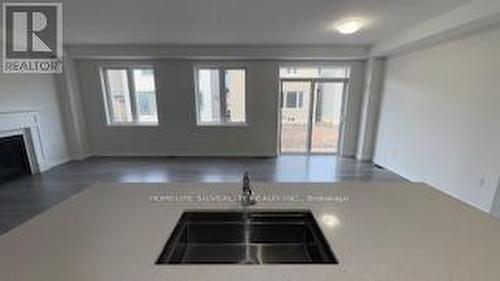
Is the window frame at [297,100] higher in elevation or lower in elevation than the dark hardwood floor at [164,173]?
higher

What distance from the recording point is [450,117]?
12.5 ft

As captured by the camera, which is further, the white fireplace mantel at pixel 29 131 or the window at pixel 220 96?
the window at pixel 220 96

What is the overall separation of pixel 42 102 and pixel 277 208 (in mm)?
5892

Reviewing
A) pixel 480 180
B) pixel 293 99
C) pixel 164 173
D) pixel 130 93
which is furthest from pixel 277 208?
pixel 130 93

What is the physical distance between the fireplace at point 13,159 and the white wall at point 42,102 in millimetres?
417

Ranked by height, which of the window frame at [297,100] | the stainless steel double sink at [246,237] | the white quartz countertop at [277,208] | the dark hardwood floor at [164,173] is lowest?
the dark hardwood floor at [164,173]

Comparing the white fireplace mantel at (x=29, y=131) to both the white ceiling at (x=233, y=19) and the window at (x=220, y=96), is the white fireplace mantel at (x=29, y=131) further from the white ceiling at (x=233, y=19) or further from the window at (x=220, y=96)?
the window at (x=220, y=96)

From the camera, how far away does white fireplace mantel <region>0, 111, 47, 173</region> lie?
444 centimetres

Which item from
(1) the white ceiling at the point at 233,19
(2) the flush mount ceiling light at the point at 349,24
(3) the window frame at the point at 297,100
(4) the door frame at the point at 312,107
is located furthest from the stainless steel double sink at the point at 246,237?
(3) the window frame at the point at 297,100

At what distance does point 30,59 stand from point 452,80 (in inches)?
277

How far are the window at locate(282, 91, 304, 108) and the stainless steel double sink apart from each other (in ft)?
16.5

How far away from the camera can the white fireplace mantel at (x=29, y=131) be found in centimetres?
444

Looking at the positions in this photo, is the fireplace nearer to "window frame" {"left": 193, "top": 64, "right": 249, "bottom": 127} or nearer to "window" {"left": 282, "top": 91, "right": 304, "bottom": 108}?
"window frame" {"left": 193, "top": 64, "right": 249, "bottom": 127}

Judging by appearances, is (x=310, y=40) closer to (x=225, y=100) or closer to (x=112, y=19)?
(x=225, y=100)
